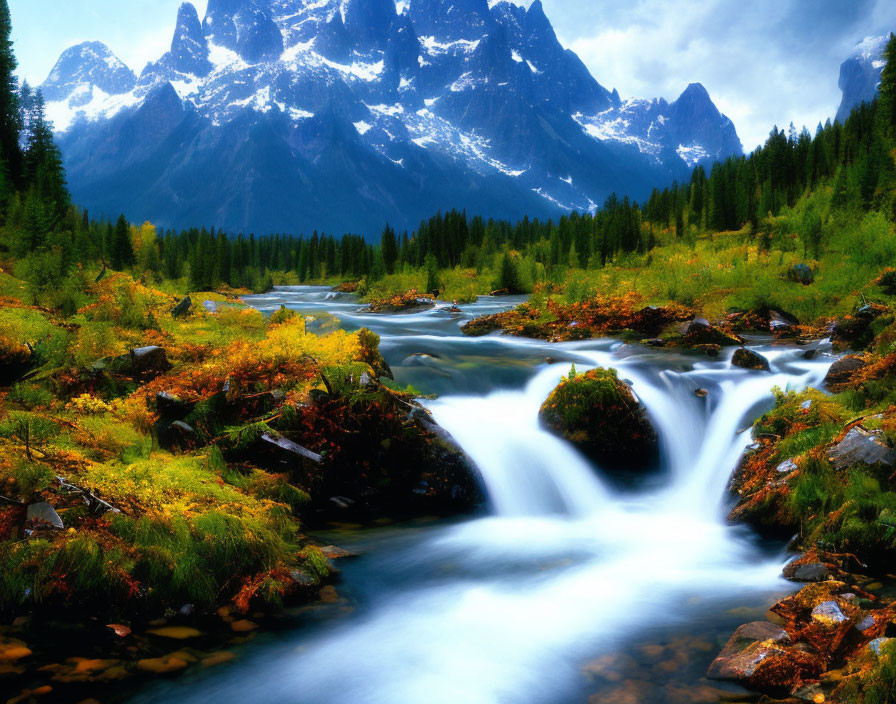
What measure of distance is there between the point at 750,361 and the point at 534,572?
9554 mm

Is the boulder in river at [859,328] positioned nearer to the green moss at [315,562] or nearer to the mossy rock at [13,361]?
the green moss at [315,562]

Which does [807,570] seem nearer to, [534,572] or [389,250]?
[534,572]

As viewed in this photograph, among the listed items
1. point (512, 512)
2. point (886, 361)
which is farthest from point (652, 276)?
point (512, 512)

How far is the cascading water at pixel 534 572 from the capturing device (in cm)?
474

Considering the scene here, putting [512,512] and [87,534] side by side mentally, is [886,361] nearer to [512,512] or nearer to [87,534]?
[512,512]

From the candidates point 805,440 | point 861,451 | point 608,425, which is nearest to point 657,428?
point 608,425

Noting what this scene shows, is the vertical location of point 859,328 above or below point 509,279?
below

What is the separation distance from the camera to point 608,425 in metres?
10.6

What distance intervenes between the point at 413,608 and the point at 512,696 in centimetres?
171

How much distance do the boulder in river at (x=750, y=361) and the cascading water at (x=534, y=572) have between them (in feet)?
2.29

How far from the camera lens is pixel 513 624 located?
18.6 feet

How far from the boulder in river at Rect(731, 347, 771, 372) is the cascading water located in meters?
0.70

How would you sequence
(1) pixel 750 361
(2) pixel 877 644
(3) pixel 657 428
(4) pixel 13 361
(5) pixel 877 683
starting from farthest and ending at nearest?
(1) pixel 750 361
(3) pixel 657 428
(4) pixel 13 361
(2) pixel 877 644
(5) pixel 877 683

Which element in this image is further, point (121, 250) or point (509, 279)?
point (121, 250)
